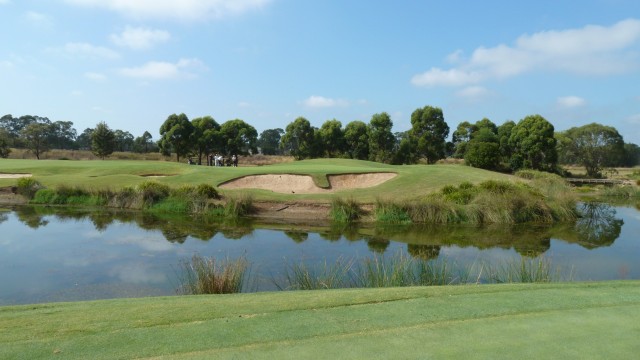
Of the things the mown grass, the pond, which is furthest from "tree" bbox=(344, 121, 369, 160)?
the mown grass

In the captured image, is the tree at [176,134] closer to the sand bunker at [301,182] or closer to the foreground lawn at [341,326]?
the sand bunker at [301,182]

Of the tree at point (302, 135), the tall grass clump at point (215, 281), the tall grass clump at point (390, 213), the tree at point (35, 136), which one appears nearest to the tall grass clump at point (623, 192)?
the tall grass clump at point (390, 213)

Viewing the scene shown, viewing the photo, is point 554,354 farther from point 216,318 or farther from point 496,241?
point 496,241

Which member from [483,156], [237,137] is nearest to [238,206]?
[483,156]

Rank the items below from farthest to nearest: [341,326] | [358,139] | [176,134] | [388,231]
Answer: [358,139], [176,134], [388,231], [341,326]

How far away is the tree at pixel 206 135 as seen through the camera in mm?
64750

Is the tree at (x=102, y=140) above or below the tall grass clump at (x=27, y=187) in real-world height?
above

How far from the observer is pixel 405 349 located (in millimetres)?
4980

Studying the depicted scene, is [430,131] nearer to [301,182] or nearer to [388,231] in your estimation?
[301,182]

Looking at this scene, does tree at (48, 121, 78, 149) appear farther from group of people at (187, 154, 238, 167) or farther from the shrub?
the shrub

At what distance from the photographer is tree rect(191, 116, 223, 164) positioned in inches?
2549

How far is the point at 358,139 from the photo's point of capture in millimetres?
64375

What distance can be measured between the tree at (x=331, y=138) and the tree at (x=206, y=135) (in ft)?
46.3

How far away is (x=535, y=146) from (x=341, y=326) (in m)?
56.2
